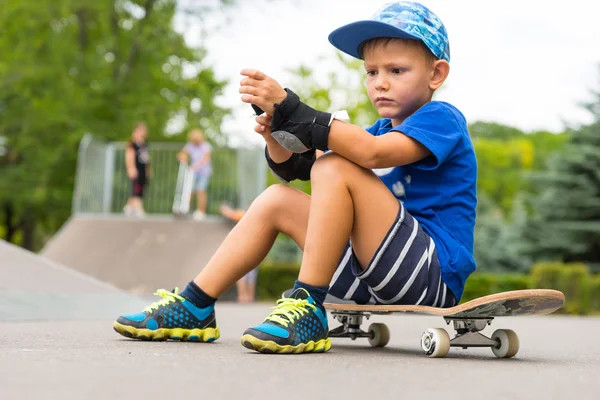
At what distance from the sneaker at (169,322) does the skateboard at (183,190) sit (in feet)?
39.8

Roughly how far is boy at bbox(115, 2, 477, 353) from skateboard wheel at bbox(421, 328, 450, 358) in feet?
0.42

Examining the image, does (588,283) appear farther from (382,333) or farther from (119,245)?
(382,333)

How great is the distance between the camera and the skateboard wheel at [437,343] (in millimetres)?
3490

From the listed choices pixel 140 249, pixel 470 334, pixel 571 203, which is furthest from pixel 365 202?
pixel 571 203

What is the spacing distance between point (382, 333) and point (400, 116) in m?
1.18

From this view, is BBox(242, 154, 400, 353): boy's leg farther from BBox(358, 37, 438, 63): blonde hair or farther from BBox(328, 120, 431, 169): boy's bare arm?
BBox(358, 37, 438, 63): blonde hair

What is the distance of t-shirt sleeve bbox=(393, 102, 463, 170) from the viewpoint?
3424 mm

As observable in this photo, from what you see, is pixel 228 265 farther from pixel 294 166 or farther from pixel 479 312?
pixel 479 312

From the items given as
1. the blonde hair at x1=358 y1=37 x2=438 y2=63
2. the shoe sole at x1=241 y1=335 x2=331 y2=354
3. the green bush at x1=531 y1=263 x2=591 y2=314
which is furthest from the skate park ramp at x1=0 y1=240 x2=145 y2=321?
the green bush at x1=531 y1=263 x2=591 y2=314

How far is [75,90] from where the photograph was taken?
76.3ft

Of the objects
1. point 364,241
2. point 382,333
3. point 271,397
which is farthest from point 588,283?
point 271,397

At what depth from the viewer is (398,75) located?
12.0ft

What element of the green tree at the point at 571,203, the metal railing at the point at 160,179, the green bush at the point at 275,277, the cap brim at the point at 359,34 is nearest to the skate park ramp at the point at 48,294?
the cap brim at the point at 359,34

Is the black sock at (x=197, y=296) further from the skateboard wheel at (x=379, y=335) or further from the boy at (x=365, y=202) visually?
the skateboard wheel at (x=379, y=335)
